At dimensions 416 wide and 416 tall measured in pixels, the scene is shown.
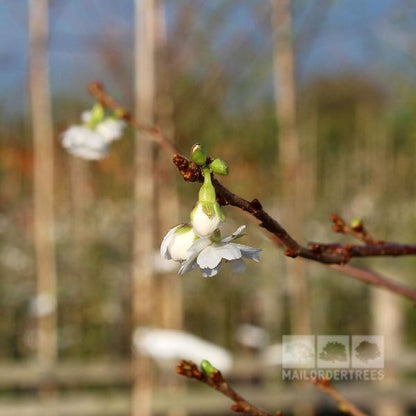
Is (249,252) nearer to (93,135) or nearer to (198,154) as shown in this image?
(198,154)

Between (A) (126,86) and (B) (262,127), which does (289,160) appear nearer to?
(A) (126,86)

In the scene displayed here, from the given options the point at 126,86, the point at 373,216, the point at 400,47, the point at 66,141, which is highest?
the point at 400,47

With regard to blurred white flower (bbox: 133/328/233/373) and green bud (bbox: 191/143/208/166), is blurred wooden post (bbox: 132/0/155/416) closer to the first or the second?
blurred white flower (bbox: 133/328/233/373)

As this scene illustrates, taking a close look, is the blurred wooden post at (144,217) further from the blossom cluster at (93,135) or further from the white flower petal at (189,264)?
the white flower petal at (189,264)

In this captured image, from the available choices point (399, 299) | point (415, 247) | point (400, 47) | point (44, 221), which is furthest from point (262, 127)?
point (415, 247)

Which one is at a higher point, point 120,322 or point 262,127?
point 262,127
